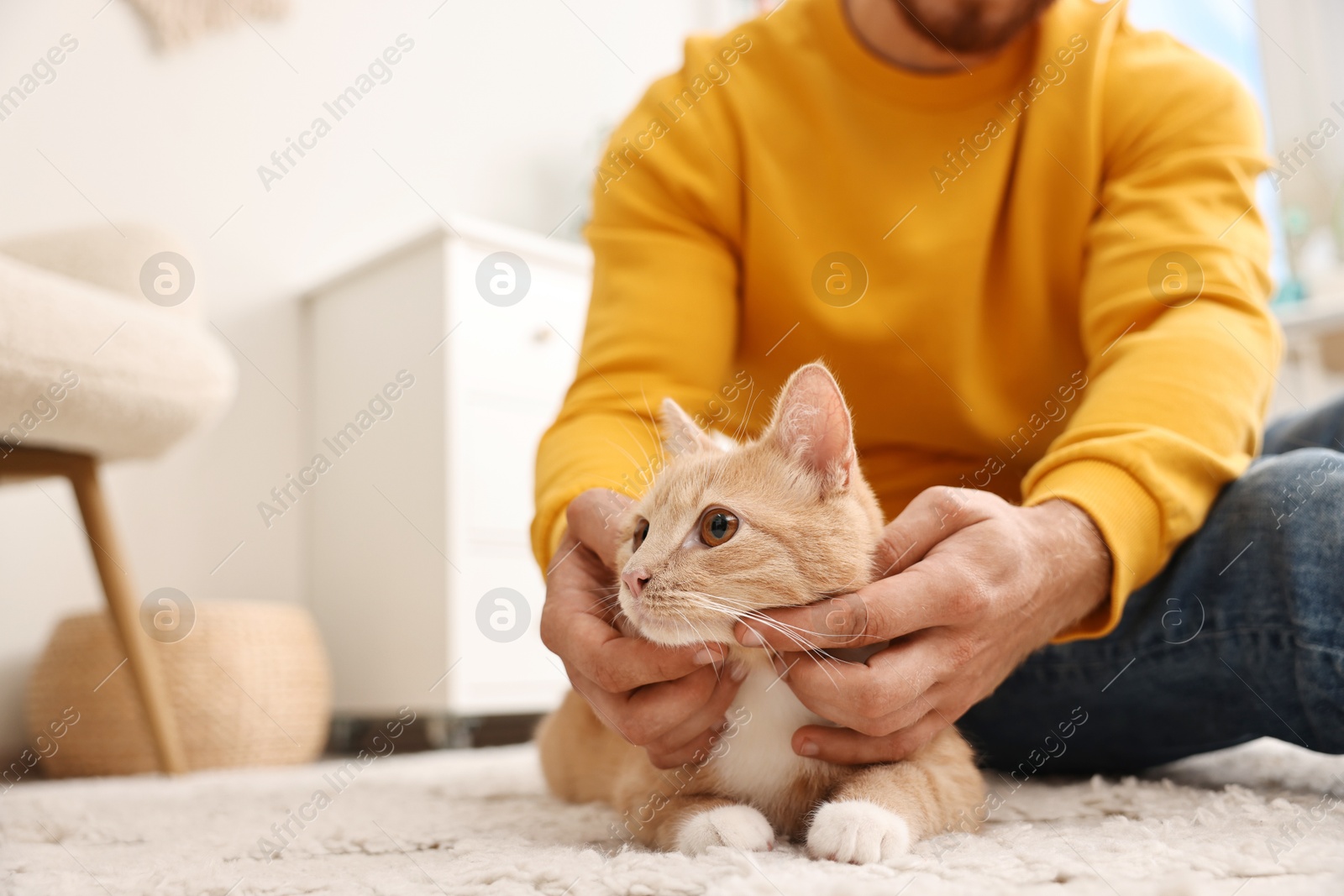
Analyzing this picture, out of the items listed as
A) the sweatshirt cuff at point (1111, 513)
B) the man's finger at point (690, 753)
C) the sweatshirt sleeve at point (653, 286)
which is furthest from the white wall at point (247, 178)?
the sweatshirt cuff at point (1111, 513)

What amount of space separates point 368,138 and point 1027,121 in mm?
2361

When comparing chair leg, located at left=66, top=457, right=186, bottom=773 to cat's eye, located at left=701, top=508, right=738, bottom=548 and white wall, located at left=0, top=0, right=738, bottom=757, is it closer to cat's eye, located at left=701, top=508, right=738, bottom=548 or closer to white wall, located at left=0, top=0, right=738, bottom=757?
white wall, located at left=0, top=0, right=738, bottom=757

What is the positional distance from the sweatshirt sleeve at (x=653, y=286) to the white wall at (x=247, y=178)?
1.49 metres

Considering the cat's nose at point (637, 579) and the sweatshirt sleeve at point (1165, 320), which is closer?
the cat's nose at point (637, 579)

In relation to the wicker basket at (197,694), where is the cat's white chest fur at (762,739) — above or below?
above

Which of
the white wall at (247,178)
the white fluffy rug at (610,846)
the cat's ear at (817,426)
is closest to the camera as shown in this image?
the white fluffy rug at (610,846)

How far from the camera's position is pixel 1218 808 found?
36.6 inches

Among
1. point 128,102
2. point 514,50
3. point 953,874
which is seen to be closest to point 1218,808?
point 953,874

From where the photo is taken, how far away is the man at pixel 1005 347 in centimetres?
94

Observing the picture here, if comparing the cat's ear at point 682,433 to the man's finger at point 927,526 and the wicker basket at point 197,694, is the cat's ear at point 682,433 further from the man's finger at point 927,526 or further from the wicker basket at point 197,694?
the wicker basket at point 197,694

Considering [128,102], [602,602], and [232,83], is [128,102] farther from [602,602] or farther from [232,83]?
[602,602]

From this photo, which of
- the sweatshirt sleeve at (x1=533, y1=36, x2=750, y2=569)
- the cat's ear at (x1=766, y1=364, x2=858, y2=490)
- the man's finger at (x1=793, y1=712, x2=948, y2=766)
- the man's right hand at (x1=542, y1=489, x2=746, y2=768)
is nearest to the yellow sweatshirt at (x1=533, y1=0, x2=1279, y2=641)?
the sweatshirt sleeve at (x1=533, y1=36, x2=750, y2=569)

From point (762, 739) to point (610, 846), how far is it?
18 centimetres

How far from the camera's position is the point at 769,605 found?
79 centimetres
